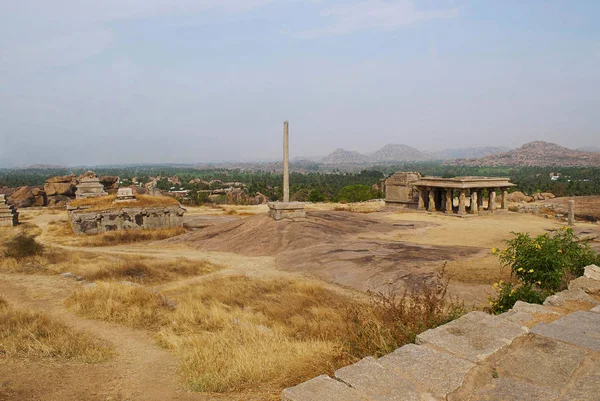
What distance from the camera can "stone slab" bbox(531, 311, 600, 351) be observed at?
4.04 m

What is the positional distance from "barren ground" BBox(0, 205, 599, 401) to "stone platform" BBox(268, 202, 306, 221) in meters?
0.45

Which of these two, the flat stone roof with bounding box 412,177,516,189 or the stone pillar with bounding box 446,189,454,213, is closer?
the flat stone roof with bounding box 412,177,516,189

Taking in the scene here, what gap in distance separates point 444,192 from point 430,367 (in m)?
27.9

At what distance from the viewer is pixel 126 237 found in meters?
21.3

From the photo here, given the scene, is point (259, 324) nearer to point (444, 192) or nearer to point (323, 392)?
point (323, 392)

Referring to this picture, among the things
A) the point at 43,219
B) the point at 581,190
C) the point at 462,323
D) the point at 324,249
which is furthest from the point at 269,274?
the point at 581,190

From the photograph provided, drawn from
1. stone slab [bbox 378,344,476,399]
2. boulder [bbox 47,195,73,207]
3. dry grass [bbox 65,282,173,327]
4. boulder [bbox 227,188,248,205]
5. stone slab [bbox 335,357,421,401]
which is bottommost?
boulder [bbox 227,188,248,205]

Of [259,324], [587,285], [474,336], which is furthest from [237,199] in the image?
[474,336]

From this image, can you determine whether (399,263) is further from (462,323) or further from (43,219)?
(43,219)

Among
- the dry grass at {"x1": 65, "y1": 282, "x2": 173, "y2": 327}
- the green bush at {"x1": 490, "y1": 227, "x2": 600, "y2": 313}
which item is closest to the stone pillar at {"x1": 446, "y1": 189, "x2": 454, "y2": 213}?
the green bush at {"x1": 490, "y1": 227, "x2": 600, "y2": 313}

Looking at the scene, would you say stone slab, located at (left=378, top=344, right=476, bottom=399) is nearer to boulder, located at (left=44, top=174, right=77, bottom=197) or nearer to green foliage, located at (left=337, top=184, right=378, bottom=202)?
boulder, located at (left=44, top=174, right=77, bottom=197)

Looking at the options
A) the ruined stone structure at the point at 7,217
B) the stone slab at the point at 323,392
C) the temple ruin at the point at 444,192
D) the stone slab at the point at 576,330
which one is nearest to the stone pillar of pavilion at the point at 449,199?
the temple ruin at the point at 444,192

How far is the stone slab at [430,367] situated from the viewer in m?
3.39

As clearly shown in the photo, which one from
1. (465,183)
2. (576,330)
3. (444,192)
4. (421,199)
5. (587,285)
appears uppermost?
(465,183)
